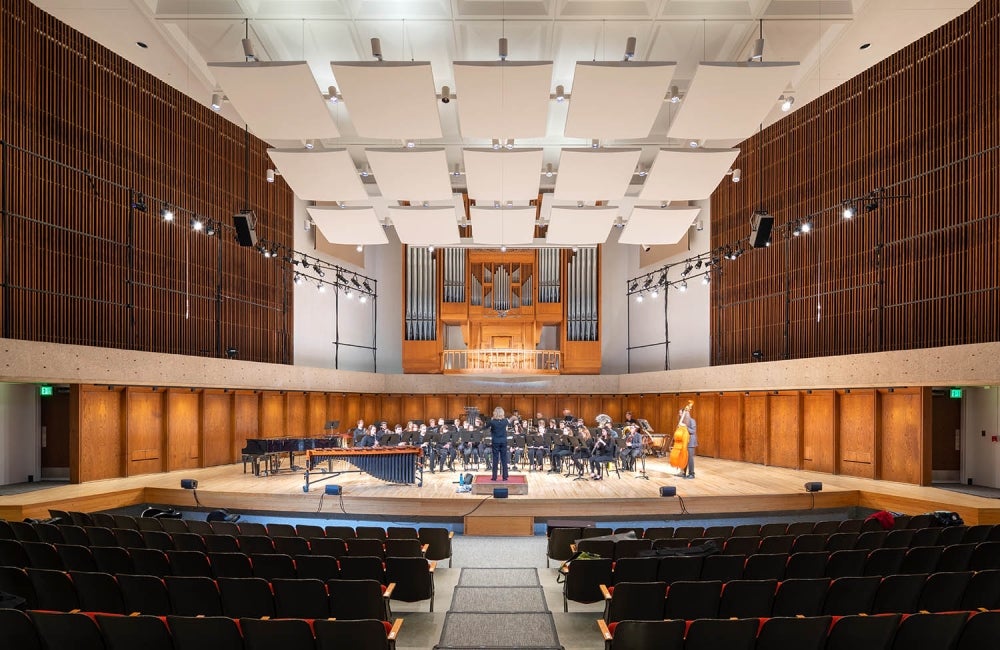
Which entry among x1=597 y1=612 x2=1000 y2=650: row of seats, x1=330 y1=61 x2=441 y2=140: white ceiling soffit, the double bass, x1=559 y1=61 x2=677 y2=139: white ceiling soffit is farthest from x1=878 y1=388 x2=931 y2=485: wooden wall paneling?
x1=330 y1=61 x2=441 y2=140: white ceiling soffit

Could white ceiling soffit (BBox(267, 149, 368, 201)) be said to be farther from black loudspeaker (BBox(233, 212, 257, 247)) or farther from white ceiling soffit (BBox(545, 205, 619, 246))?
white ceiling soffit (BBox(545, 205, 619, 246))

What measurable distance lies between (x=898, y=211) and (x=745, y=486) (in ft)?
18.8

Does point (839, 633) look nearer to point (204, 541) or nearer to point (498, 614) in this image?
point (498, 614)

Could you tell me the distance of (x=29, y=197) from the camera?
9891 mm

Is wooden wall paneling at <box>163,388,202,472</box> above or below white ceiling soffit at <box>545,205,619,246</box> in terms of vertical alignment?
below

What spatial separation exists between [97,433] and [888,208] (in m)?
14.9

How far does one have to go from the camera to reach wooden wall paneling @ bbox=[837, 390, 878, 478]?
1140 centimetres

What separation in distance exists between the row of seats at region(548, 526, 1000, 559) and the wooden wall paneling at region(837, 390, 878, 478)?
19.1ft

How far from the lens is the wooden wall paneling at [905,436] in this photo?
10.4m

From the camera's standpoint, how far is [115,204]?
11453 millimetres

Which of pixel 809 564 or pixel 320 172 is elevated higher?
pixel 320 172

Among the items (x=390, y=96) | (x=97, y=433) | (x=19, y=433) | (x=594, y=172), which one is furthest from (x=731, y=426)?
(x=19, y=433)

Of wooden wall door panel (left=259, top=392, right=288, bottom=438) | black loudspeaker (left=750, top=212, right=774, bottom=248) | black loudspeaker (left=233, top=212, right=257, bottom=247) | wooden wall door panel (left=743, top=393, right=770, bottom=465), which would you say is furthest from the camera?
wooden wall door panel (left=259, top=392, right=288, bottom=438)

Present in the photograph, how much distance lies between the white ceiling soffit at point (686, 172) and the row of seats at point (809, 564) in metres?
7.16
